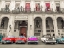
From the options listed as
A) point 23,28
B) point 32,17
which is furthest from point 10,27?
point 32,17

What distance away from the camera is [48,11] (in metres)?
29.8

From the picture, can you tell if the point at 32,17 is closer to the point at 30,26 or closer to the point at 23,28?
the point at 30,26

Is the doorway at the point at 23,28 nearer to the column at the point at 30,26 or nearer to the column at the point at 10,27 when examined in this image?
the column at the point at 30,26

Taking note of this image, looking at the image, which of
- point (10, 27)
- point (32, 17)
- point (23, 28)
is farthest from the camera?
point (23, 28)

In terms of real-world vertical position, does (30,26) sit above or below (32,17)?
below

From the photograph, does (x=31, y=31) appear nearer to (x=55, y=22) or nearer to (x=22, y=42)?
(x=55, y=22)

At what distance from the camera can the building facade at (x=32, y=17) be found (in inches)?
1141

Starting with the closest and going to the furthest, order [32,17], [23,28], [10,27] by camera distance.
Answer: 1. [10,27]
2. [32,17]
3. [23,28]

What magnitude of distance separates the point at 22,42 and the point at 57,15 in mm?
14263

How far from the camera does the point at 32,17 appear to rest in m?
29.3

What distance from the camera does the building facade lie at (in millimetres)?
28969

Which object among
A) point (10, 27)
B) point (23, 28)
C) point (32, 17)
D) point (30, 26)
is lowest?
Answer: point (23, 28)

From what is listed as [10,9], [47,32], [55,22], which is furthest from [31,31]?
[10,9]

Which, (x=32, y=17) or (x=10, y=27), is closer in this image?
(x=10, y=27)
